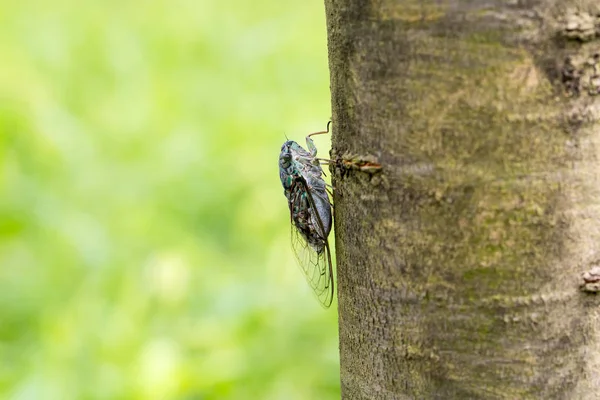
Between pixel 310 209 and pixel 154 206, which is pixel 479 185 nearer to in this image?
pixel 310 209

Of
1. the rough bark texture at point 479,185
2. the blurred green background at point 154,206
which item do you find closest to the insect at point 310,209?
the rough bark texture at point 479,185

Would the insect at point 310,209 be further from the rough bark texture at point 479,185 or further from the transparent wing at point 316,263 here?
the rough bark texture at point 479,185

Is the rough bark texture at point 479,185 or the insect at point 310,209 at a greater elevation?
the insect at point 310,209

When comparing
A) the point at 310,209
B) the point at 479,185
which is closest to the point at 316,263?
the point at 310,209

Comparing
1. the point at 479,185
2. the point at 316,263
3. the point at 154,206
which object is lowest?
the point at 479,185

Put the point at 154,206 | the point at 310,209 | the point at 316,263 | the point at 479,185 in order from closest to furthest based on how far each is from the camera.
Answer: the point at 479,185, the point at 310,209, the point at 316,263, the point at 154,206

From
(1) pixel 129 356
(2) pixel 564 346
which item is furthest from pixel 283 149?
(2) pixel 564 346

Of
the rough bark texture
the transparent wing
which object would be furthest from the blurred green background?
the rough bark texture

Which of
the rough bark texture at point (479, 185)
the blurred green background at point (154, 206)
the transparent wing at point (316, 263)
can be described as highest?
the blurred green background at point (154, 206)
